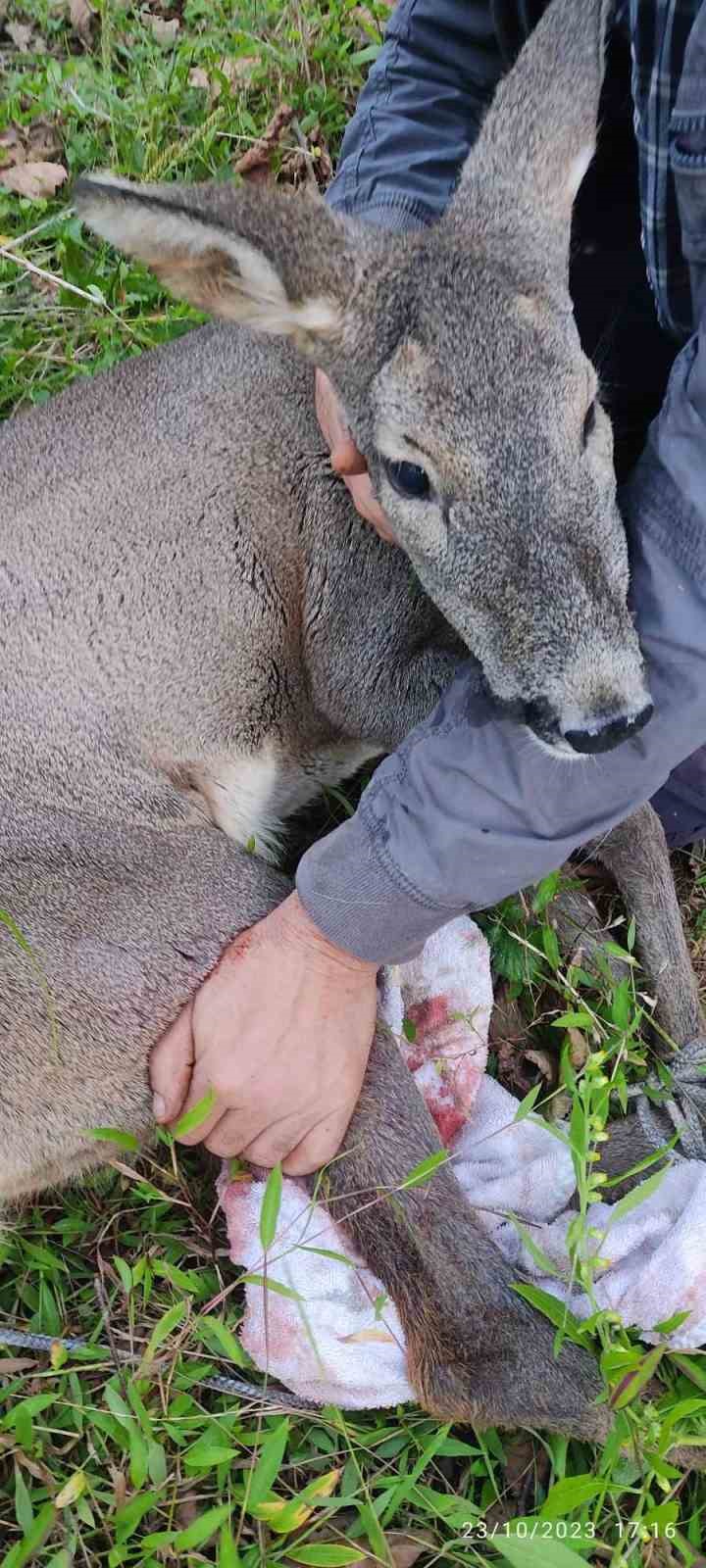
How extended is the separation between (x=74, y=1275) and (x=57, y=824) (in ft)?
4.14

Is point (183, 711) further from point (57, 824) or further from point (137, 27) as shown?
point (137, 27)

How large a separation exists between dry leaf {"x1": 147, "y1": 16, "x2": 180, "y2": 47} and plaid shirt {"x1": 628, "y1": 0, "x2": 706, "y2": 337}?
10.7 ft

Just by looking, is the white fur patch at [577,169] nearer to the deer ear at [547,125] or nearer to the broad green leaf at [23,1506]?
the deer ear at [547,125]

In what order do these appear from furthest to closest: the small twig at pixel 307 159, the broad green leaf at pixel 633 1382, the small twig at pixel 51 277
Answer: the small twig at pixel 307 159, the small twig at pixel 51 277, the broad green leaf at pixel 633 1382

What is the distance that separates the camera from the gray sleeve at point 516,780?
2514 mm

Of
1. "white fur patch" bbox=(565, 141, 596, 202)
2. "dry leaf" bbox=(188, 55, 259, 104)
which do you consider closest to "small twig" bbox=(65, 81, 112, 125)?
"dry leaf" bbox=(188, 55, 259, 104)

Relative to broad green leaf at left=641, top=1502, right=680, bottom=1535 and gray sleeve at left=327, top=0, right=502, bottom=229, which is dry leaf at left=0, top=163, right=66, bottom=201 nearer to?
gray sleeve at left=327, top=0, right=502, bottom=229

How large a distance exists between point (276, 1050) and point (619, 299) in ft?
7.45

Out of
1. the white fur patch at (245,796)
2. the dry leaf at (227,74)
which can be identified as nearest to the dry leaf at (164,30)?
the dry leaf at (227,74)

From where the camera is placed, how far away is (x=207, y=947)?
3.07m

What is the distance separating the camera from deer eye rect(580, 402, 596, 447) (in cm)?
256

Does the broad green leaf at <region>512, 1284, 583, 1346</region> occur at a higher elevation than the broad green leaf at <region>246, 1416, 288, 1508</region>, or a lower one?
higher

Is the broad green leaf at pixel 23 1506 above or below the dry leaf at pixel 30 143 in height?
below

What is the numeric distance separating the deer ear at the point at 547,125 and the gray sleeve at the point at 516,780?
61cm
